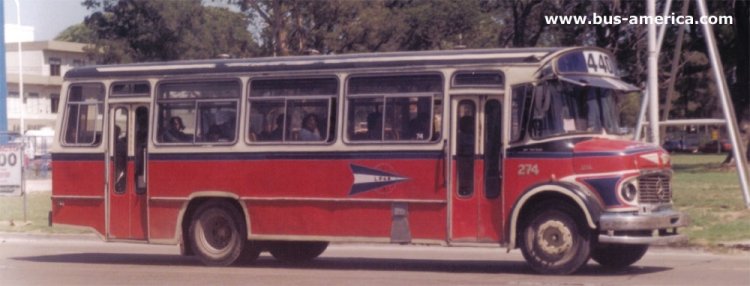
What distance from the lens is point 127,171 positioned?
17.6 m

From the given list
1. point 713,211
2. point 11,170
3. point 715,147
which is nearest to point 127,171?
point 11,170

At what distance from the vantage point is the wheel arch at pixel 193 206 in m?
16.9

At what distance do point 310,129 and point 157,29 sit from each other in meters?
51.8

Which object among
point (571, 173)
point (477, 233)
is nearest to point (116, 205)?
point (477, 233)

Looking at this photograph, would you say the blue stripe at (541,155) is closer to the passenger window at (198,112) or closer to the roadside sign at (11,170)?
the passenger window at (198,112)

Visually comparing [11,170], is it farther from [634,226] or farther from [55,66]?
[55,66]

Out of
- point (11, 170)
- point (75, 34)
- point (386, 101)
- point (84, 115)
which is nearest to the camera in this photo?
point (386, 101)

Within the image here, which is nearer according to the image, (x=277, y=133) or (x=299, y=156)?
(x=299, y=156)

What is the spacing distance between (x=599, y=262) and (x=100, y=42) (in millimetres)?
56576

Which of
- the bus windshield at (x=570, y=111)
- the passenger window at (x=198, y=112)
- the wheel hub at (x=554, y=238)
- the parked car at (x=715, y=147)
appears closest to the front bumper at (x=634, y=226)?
the wheel hub at (x=554, y=238)

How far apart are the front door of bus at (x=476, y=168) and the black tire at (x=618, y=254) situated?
4.94 feet

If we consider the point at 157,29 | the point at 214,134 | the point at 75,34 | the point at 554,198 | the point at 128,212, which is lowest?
the point at 128,212

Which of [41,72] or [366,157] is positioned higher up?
[41,72]

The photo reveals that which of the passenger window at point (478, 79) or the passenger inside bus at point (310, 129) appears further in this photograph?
the passenger inside bus at point (310, 129)
